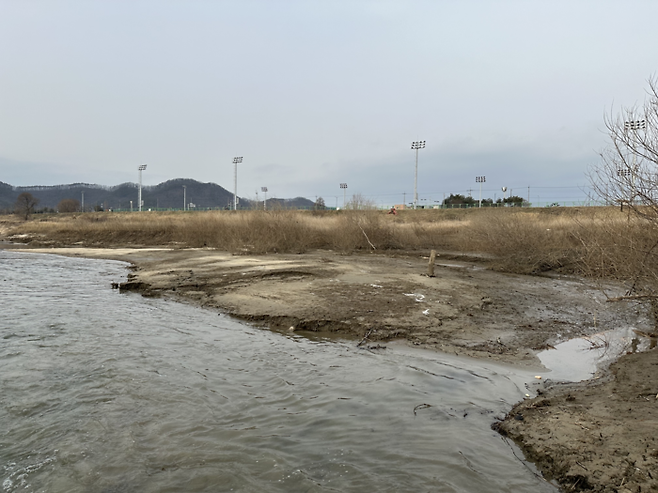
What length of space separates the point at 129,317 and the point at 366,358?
6.03 meters

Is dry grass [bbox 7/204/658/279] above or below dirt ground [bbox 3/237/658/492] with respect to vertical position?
above

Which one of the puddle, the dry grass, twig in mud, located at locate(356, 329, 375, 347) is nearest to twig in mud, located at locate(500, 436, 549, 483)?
the puddle

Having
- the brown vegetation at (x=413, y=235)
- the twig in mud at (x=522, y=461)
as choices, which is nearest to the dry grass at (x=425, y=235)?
the brown vegetation at (x=413, y=235)

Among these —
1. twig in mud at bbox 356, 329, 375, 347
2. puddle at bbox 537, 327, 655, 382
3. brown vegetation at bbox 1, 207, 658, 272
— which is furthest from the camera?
brown vegetation at bbox 1, 207, 658, 272

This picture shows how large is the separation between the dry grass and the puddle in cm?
134

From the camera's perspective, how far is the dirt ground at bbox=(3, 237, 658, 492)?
4.15 m

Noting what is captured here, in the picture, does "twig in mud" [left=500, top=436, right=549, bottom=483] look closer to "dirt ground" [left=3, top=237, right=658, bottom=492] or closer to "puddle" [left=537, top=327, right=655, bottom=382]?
"dirt ground" [left=3, top=237, right=658, bottom=492]

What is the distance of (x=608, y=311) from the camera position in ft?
37.7

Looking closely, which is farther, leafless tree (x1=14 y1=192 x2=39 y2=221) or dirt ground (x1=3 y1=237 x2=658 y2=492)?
leafless tree (x1=14 y1=192 x2=39 y2=221)

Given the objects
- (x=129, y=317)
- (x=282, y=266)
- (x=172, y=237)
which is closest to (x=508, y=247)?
(x=282, y=266)

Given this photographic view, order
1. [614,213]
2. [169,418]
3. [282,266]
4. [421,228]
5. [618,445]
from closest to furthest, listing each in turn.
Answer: [618,445] < [169,418] < [614,213] < [282,266] < [421,228]

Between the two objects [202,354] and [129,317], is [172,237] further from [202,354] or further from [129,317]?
[202,354]

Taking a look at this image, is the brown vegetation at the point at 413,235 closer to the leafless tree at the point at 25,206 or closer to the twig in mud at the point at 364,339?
the twig in mud at the point at 364,339

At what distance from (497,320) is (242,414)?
6948 millimetres
